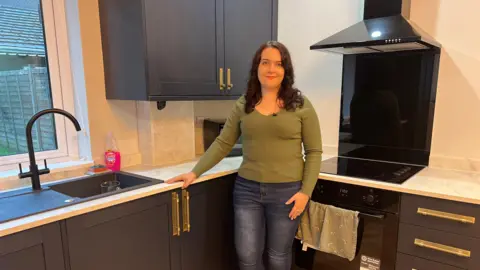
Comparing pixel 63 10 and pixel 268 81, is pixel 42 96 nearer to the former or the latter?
pixel 63 10

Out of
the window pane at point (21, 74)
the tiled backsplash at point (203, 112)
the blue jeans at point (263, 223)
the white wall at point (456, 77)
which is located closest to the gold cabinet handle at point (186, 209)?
the blue jeans at point (263, 223)

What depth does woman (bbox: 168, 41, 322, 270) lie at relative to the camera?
5.33 ft

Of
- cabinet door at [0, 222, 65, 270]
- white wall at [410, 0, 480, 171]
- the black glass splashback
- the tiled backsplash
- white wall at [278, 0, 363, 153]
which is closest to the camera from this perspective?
cabinet door at [0, 222, 65, 270]

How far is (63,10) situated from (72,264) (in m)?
1.33

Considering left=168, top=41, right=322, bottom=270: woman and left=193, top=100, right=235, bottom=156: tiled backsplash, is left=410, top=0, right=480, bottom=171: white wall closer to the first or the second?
left=168, top=41, right=322, bottom=270: woman

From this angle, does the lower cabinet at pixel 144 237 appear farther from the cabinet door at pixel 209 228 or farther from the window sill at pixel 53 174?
the window sill at pixel 53 174

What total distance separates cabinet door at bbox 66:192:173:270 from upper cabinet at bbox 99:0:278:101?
0.59m

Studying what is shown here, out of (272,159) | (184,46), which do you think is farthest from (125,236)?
(184,46)

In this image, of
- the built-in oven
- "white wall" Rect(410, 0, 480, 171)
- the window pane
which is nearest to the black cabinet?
the built-in oven

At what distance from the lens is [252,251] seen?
1.72 meters

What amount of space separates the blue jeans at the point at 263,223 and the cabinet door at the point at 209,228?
154 millimetres

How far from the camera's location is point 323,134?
2471 millimetres

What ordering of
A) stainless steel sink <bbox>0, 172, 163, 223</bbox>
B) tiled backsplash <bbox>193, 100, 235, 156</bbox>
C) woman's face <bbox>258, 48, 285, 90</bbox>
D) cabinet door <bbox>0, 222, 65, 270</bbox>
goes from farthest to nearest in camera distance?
tiled backsplash <bbox>193, 100, 235, 156</bbox> < woman's face <bbox>258, 48, 285, 90</bbox> < stainless steel sink <bbox>0, 172, 163, 223</bbox> < cabinet door <bbox>0, 222, 65, 270</bbox>

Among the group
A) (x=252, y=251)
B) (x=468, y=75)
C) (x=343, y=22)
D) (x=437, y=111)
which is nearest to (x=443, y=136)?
(x=437, y=111)
